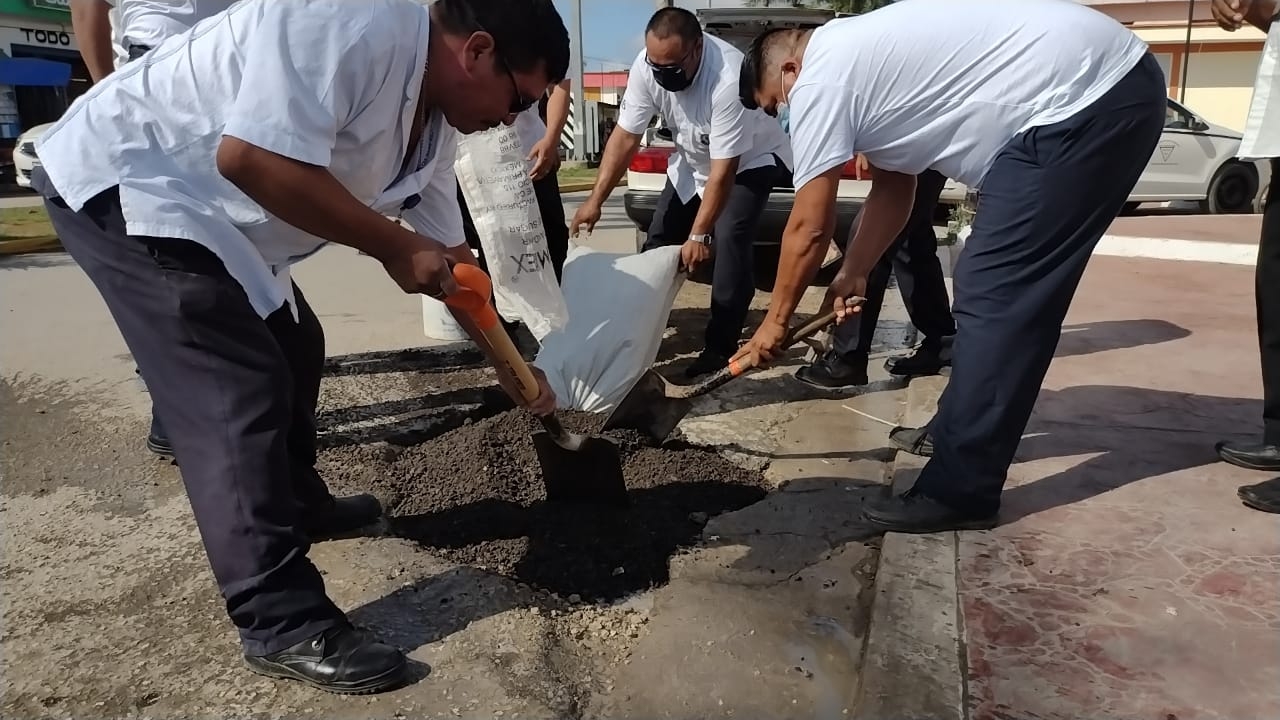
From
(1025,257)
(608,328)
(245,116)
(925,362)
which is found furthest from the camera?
(925,362)

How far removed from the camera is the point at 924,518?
99.3 inches

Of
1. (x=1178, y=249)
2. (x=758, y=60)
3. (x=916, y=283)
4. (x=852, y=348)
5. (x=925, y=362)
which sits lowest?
(x=1178, y=249)

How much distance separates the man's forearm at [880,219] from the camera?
2977 millimetres

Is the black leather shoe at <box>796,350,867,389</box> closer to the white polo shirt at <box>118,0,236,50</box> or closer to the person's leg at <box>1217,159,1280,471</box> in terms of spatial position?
the person's leg at <box>1217,159,1280,471</box>

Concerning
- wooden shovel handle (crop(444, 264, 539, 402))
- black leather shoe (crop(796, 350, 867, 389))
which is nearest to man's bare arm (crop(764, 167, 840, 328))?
wooden shovel handle (crop(444, 264, 539, 402))

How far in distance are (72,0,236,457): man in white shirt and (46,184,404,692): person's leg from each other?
112 centimetres

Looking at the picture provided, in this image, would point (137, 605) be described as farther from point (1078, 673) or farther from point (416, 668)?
point (1078, 673)

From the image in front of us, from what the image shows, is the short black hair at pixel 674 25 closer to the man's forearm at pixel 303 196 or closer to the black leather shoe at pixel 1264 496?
the man's forearm at pixel 303 196

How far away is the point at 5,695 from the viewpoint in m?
1.86

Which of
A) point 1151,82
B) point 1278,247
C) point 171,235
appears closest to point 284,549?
point 171,235

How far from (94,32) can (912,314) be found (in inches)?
132

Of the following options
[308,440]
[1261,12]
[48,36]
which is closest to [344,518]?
[308,440]

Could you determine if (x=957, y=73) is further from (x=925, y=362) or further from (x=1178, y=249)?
(x=1178, y=249)

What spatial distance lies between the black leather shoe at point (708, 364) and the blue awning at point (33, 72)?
62.5 ft
